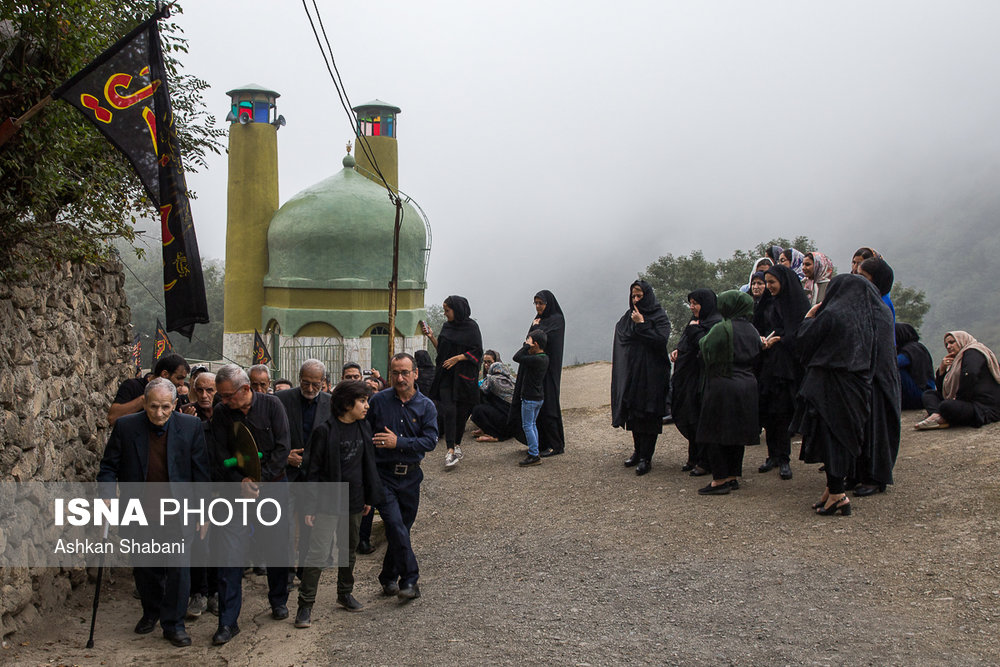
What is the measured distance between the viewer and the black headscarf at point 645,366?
854 cm

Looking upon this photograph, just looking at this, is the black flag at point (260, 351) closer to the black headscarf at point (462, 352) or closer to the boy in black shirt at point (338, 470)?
the black headscarf at point (462, 352)

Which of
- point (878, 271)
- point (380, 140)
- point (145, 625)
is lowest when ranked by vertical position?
point (145, 625)

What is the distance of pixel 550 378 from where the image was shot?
9.80 m

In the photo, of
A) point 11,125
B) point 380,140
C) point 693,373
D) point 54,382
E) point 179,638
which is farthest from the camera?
point 380,140

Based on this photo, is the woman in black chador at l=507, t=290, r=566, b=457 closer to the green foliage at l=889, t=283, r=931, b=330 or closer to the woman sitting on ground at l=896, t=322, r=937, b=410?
the woman sitting on ground at l=896, t=322, r=937, b=410

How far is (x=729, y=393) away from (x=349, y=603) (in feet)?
12.0

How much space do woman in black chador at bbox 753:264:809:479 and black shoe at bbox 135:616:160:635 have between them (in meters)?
5.22

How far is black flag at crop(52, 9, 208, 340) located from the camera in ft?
16.3

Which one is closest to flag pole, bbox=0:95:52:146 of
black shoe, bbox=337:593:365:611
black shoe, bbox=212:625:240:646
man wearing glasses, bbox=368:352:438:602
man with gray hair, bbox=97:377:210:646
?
man with gray hair, bbox=97:377:210:646

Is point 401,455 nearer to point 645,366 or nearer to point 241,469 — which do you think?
point 241,469

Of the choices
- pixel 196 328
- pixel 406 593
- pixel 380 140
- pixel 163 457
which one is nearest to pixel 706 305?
pixel 406 593

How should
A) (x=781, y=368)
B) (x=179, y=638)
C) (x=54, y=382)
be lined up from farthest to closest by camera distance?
(x=781, y=368), (x=54, y=382), (x=179, y=638)

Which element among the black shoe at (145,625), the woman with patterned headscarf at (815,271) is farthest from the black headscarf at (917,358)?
the black shoe at (145,625)

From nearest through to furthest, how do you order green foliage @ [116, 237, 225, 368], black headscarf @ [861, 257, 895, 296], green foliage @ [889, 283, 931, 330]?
black headscarf @ [861, 257, 895, 296] → green foliage @ [889, 283, 931, 330] → green foliage @ [116, 237, 225, 368]
